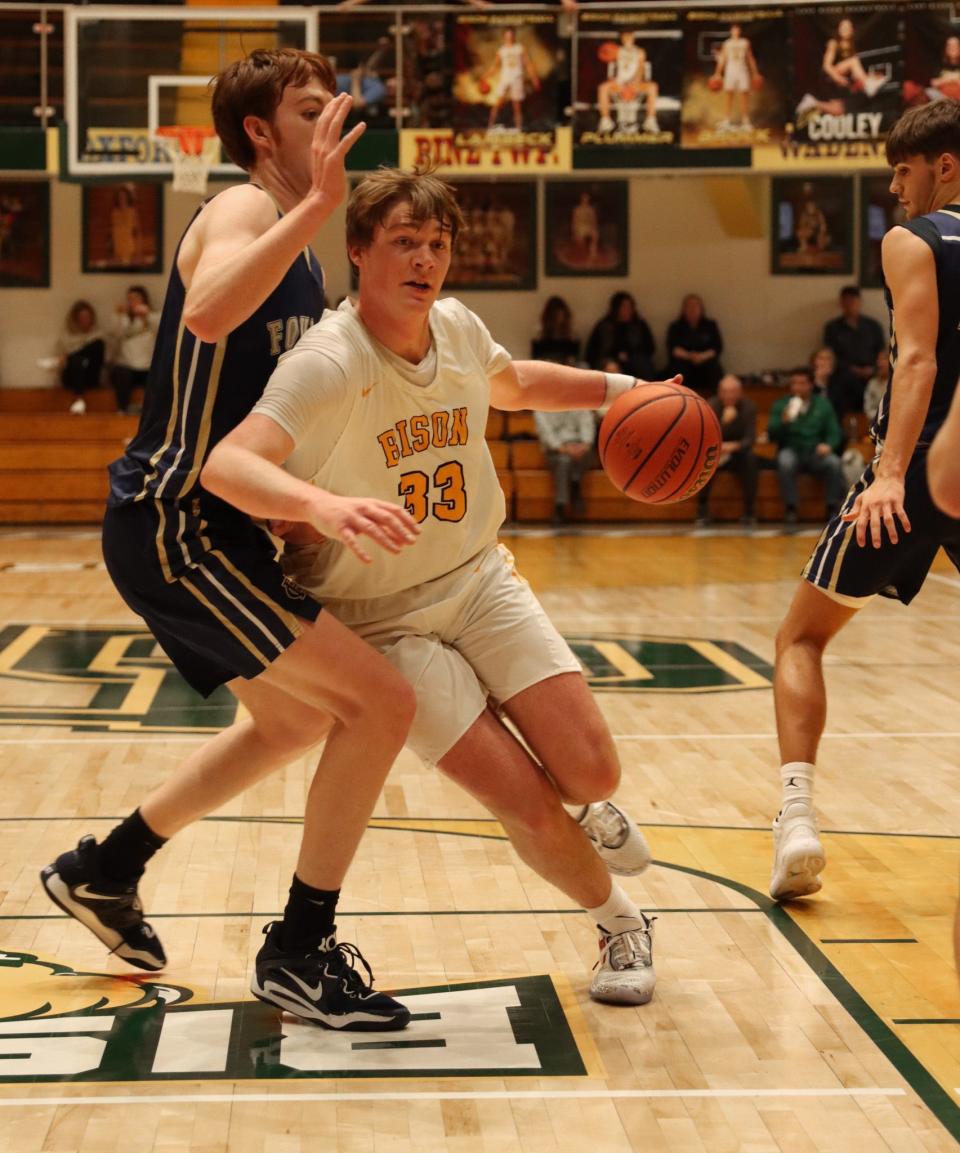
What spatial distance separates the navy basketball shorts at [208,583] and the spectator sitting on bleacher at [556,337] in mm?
14193

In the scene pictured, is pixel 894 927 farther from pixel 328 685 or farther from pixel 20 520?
pixel 20 520

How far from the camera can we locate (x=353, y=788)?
3057 millimetres

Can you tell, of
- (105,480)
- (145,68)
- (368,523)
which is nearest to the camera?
(368,523)

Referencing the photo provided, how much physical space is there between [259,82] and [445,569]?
1.00 metres

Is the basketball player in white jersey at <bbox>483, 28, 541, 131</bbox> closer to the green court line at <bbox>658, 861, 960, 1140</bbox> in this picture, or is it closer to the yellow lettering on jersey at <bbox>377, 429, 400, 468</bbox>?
the green court line at <bbox>658, 861, 960, 1140</bbox>

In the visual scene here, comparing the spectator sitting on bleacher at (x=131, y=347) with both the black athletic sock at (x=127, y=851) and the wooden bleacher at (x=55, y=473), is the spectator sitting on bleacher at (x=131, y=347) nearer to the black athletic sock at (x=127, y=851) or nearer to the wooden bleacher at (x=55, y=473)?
the wooden bleacher at (x=55, y=473)

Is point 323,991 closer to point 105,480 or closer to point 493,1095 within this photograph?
point 493,1095

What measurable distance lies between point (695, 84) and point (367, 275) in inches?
492

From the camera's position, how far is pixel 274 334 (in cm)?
310

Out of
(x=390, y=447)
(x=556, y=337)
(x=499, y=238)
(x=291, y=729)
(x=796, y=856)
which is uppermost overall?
(x=499, y=238)

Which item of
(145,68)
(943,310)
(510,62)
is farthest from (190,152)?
(943,310)

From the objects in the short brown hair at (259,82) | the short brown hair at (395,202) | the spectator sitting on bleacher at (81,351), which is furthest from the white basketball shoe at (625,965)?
the spectator sitting on bleacher at (81,351)

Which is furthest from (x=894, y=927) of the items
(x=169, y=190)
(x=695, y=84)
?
(x=169, y=190)

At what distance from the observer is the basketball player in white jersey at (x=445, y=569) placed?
3064mm
